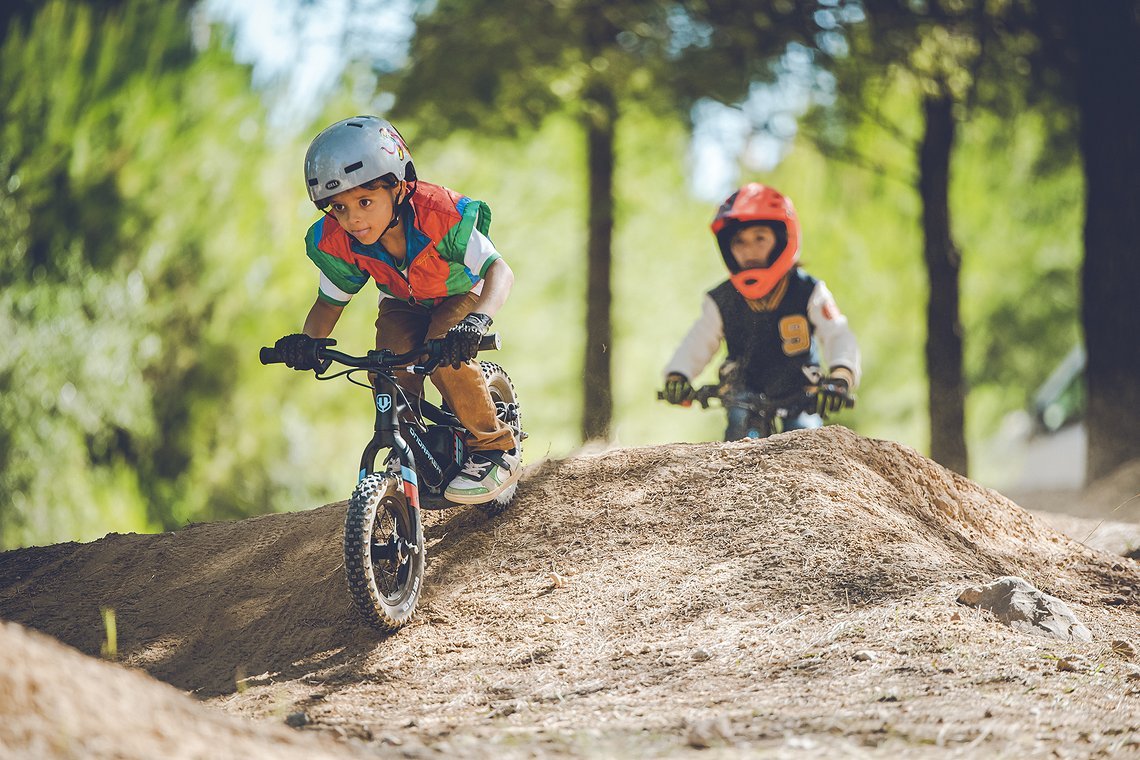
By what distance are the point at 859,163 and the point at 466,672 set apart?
28.1 feet

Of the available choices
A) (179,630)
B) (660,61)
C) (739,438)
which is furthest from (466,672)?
(660,61)

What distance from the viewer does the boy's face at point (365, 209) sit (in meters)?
4.63

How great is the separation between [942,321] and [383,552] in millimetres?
7728

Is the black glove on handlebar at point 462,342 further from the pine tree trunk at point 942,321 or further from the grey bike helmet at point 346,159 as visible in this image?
the pine tree trunk at point 942,321

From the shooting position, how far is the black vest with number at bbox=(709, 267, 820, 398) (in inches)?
262

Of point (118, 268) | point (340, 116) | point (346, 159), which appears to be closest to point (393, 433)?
point (346, 159)

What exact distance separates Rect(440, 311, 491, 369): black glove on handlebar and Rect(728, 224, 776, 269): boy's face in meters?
2.74

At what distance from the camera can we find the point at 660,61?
1109cm

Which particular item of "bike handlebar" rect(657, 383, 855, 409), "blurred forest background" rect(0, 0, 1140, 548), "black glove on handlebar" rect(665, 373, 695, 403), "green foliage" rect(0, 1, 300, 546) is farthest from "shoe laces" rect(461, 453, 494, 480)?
"green foliage" rect(0, 1, 300, 546)

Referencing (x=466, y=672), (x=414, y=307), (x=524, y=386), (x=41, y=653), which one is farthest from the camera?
(x=524, y=386)

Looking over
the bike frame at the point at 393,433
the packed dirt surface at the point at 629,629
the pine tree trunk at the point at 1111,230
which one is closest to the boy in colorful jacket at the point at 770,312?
the packed dirt surface at the point at 629,629

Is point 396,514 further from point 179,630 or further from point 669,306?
point 669,306

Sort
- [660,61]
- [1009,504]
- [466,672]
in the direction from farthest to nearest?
[660,61] → [1009,504] → [466,672]

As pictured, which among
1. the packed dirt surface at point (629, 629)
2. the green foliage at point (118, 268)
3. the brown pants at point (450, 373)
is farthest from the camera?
the green foliage at point (118, 268)
